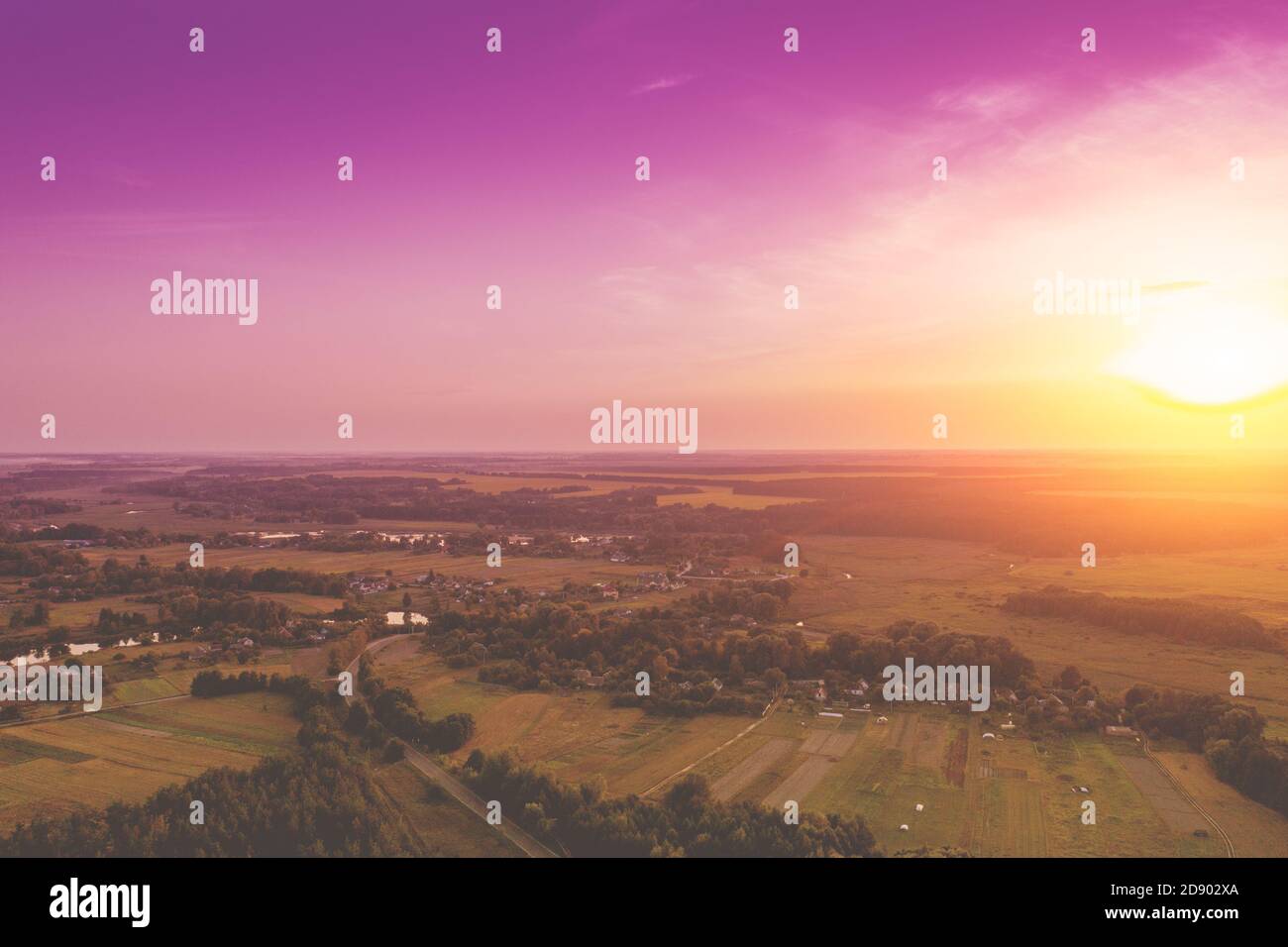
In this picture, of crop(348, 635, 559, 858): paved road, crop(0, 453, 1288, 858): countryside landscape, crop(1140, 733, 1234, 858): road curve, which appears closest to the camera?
crop(348, 635, 559, 858): paved road

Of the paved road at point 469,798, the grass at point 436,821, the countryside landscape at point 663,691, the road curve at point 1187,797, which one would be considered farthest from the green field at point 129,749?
the road curve at point 1187,797

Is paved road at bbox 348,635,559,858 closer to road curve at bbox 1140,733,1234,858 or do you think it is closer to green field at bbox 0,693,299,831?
green field at bbox 0,693,299,831

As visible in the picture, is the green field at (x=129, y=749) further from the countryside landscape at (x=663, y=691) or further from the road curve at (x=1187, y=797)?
the road curve at (x=1187, y=797)

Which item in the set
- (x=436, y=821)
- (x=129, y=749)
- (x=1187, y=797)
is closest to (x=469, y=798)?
(x=436, y=821)

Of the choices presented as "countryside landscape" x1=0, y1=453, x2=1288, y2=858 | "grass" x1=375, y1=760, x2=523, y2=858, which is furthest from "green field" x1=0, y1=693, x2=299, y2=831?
→ "grass" x1=375, y1=760, x2=523, y2=858
